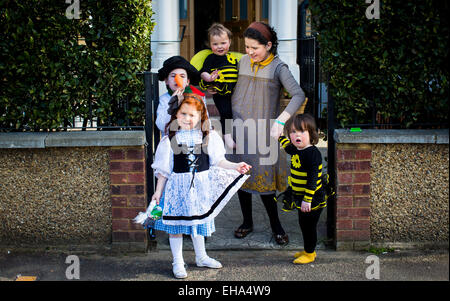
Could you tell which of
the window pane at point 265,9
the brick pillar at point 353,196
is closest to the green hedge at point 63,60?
the brick pillar at point 353,196

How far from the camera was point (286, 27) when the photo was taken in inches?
350

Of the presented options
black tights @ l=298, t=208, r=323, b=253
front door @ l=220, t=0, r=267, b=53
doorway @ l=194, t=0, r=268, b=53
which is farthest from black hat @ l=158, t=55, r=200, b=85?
front door @ l=220, t=0, r=267, b=53

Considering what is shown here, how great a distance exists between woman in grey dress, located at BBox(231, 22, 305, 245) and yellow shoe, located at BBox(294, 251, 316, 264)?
0.36 metres

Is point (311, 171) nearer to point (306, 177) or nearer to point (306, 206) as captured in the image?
point (306, 177)

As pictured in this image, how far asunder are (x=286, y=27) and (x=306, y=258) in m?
5.86

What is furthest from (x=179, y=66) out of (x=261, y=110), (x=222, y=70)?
(x=261, y=110)

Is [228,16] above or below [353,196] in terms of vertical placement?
above

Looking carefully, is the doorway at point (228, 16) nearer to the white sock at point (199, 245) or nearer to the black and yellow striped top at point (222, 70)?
the black and yellow striped top at point (222, 70)

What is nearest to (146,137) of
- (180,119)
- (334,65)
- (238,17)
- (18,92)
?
(180,119)

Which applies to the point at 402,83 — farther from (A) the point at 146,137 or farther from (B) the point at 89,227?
(B) the point at 89,227

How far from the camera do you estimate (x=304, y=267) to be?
3.84 meters

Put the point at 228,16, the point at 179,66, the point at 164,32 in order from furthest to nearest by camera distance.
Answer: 1. the point at 228,16
2. the point at 164,32
3. the point at 179,66

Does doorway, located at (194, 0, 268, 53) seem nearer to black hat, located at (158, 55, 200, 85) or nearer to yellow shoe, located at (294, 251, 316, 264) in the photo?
black hat, located at (158, 55, 200, 85)

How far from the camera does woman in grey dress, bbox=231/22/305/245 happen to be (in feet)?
13.2
